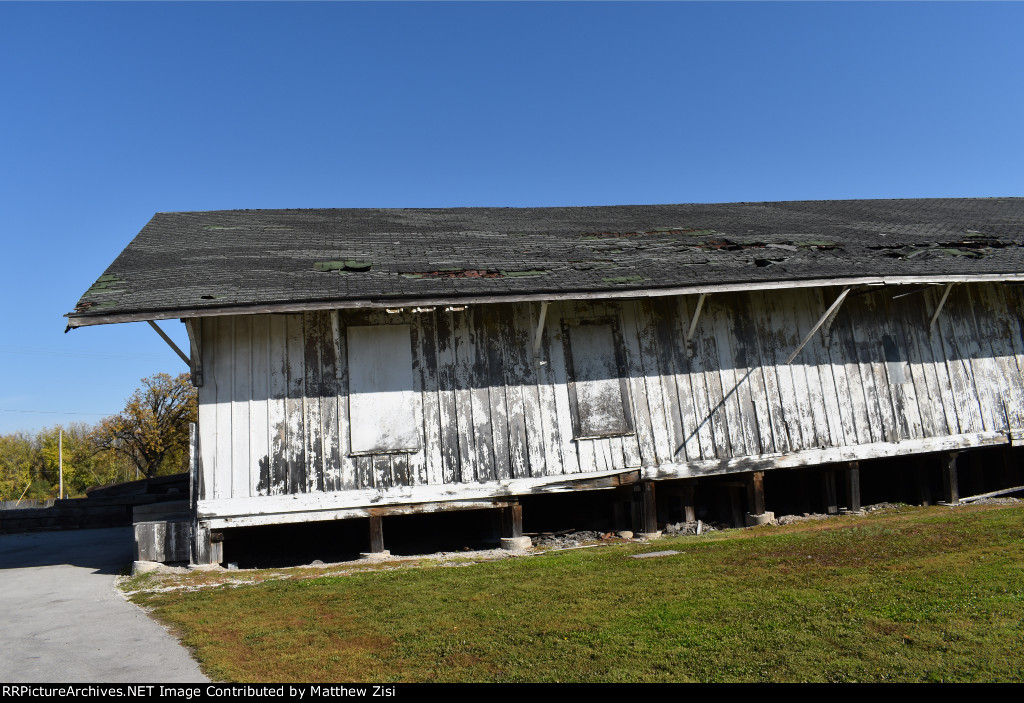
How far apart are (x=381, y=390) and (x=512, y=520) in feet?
9.25

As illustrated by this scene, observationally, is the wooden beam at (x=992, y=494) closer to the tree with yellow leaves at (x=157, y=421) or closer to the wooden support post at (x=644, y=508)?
the wooden support post at (x=644, y=508)

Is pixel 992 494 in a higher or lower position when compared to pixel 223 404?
lower

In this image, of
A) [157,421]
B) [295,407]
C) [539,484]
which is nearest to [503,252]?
[539,484]

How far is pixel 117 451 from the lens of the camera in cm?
4956

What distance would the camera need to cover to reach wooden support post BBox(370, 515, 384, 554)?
420 inches

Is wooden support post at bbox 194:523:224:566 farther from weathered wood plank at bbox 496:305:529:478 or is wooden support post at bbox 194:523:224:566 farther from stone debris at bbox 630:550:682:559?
stone debris at bbox 630:550:682:559

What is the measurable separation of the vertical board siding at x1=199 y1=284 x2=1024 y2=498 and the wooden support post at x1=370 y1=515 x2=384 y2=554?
589mm

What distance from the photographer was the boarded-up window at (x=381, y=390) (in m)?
10.7

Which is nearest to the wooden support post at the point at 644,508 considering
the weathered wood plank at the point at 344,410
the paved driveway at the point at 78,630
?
the weathered wood plank at the point at 344,410

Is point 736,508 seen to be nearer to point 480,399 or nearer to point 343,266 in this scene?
point 480,399

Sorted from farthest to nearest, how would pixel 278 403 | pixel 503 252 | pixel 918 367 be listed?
pixel 918 367
pixel 503 252
pixel 278 403

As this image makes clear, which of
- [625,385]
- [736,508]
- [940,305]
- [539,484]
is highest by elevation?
[940,305]

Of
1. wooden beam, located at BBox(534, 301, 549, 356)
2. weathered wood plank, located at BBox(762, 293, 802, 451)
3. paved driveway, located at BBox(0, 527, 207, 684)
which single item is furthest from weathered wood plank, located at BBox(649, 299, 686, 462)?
paved driveway, located at BBox(0, 527, 207, 684)

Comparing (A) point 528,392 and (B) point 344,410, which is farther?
(A) point 528,392
